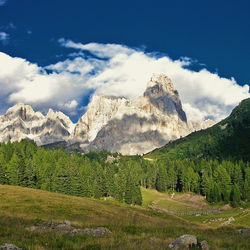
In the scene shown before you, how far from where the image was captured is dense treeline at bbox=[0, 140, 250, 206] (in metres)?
92.4

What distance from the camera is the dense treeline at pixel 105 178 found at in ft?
303

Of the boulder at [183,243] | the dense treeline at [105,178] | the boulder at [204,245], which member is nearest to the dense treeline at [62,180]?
the dense treeline at [105,178]

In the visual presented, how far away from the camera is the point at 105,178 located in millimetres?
118188

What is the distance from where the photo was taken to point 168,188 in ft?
531

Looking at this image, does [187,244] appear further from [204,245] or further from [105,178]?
[105,178]

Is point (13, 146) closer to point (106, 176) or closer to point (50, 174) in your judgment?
point (50, 174)

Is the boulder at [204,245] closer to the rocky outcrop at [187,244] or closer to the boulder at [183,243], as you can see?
the rocky outcrop at [187,244]

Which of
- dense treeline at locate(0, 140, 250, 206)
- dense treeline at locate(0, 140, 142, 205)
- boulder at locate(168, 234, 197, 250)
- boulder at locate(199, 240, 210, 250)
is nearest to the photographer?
boulder at locate(168, 234, 197, 250)

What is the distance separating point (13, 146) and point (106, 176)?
51.9 meters

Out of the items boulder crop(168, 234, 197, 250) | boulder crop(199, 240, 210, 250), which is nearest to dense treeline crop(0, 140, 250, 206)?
boulder crop(168, 234, 197, 250)

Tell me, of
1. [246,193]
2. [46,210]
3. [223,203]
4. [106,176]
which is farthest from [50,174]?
[246,193]

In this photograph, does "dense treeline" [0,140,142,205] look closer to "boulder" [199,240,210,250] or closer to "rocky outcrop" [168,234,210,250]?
"rocky outcrop" [168,234,210,250]

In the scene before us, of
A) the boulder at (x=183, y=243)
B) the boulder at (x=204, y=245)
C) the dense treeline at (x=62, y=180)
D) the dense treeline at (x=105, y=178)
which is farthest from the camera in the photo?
the dense treeline at (x=105, y=178)

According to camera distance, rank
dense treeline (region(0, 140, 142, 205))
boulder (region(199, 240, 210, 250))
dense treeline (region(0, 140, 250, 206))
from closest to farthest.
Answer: boulder (region(199, 240, 210, 250)) → dense treeline (region(0, 140, 142, 205)) → dense treeline (region(0, 140, 250, 206))
